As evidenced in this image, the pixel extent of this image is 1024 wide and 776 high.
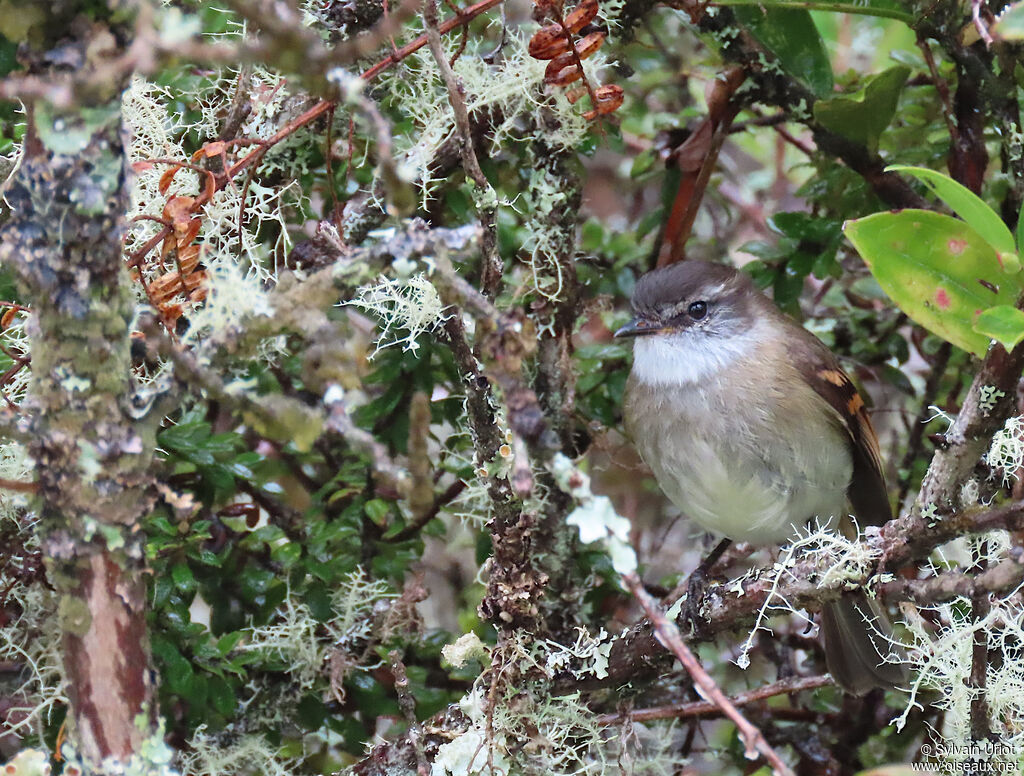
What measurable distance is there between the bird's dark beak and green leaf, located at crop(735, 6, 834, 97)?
757mm

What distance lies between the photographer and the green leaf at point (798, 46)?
2715 mm

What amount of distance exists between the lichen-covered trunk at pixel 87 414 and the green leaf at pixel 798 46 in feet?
6.25

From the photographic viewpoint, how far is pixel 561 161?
2527mm

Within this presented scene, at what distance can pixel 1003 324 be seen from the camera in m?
1.66

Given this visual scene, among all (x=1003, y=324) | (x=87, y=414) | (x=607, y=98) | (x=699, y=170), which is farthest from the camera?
(x=699, y=170)

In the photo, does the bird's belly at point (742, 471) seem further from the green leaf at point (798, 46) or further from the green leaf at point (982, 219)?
the green leaf at point (982, 219)

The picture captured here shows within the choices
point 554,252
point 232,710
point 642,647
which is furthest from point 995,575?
point 232,710

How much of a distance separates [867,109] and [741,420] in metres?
0.88

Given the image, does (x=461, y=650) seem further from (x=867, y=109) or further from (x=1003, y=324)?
(x=867, y=109)

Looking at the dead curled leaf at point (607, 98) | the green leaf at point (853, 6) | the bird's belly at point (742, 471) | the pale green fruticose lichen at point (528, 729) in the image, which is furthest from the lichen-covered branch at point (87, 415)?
the bird's belly at point (742, 471)

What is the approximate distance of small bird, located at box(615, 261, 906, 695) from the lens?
2.92 metres

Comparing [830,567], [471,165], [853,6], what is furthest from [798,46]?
[830,567]

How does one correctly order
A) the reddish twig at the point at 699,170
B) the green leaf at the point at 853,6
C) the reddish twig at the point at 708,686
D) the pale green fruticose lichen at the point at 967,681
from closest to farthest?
the reddish twig at the point at 708,686
the pale green fruticose lichen at the point at 967,681
the green leaf at the point at 853,6
the reddish twig at the point at 699,170

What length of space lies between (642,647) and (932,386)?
4.19ft
